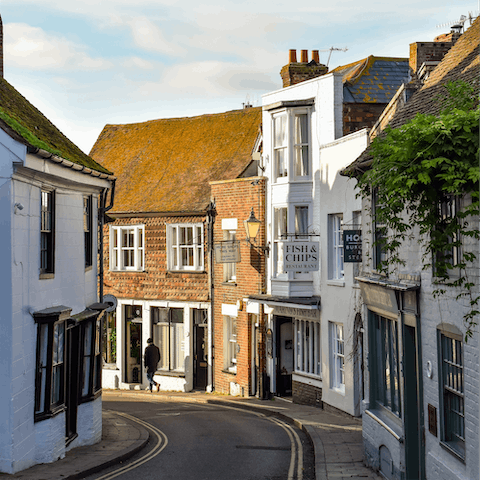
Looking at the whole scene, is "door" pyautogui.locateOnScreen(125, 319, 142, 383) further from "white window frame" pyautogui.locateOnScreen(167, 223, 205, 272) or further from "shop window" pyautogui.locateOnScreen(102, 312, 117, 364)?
"white window frame" pyautogui.locateOnScreen(167, 223, 205, 272)

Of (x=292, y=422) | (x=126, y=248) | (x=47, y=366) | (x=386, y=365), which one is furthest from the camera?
(x=126, y=248)

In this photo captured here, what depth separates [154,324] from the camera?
28.2 metres

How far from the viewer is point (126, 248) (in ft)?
95.3

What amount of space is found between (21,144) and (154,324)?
16.8 metres

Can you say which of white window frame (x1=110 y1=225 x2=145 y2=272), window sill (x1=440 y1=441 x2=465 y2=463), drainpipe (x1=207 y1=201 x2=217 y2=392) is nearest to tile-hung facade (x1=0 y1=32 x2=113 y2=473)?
window sill (x1=440 y1=441 x2=465 y2=463)

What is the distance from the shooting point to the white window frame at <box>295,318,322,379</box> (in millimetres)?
21891

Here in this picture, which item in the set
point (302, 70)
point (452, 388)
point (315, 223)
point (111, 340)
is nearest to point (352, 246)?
point (315, 223)

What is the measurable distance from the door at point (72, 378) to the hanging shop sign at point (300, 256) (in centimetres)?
676

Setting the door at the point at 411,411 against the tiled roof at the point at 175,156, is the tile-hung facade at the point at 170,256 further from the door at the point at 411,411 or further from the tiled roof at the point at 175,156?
the door at the point at 411,411

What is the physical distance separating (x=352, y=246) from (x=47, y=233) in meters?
6.83

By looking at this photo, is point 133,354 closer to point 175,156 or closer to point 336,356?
point 175,156

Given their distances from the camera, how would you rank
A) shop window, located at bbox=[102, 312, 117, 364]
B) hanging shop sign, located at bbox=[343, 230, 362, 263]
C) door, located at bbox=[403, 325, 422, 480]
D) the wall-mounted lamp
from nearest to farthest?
door, located at bbox=[403, 325, 422, 480] → hanging shop sign, located at bbox=[343, 230, 362, 263] → the wall-mounted lamp → shop window, located at bbox=[102, 312, 117, 364]

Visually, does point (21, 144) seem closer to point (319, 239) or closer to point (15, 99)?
point (15, 99)

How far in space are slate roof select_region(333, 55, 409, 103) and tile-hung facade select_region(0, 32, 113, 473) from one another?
8.57 metres
